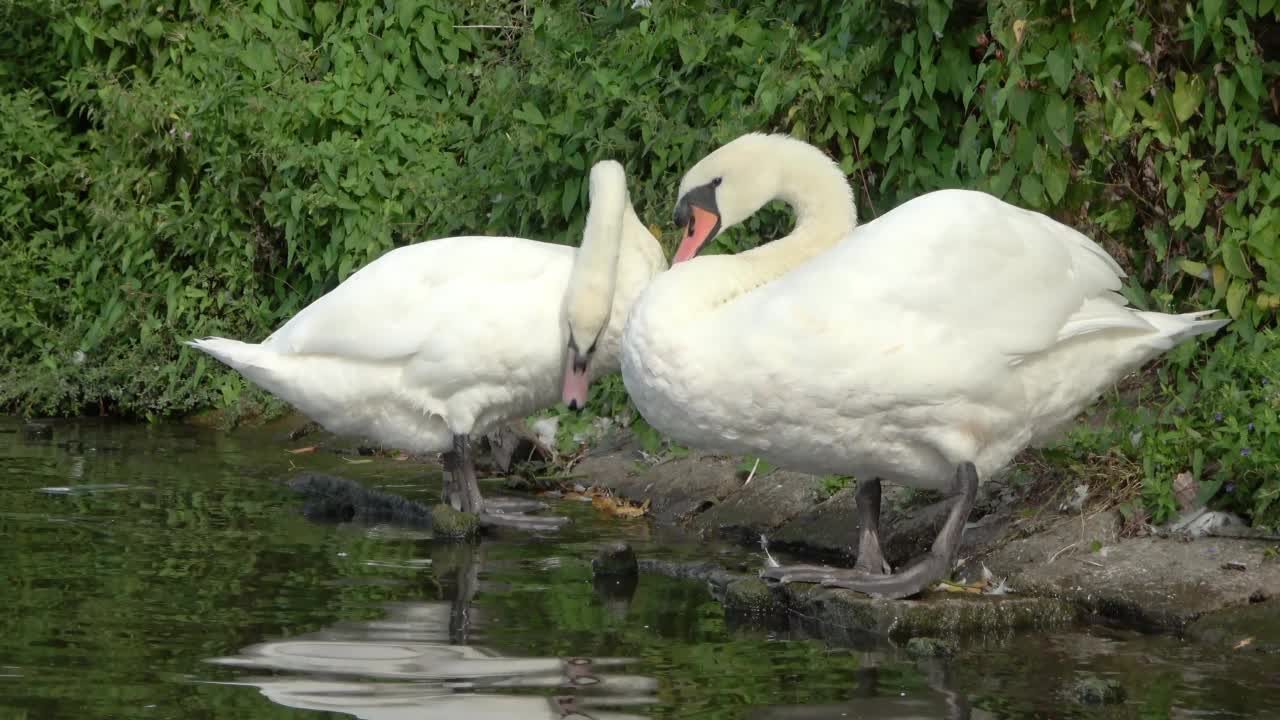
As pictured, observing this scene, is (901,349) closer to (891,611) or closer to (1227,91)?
(891,611)

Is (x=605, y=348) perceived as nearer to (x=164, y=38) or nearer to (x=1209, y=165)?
(x=1209, y=165)

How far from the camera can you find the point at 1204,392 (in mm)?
5848

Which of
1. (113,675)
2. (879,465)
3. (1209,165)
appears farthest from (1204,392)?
(113,675)

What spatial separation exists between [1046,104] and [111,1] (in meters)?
6.09

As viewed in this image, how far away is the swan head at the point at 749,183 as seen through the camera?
5594 mm

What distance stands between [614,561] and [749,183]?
125 cm

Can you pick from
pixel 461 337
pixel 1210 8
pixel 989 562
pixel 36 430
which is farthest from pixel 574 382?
pixel 36 430

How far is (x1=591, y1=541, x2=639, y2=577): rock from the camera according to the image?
18.1ft

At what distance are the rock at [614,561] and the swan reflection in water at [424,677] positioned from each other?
76cm

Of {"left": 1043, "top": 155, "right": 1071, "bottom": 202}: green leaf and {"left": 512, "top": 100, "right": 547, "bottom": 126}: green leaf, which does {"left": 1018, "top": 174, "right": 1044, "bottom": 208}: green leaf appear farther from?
{"left": 512, "top": 100, "right": 547, "bottom": 126}: green leaf

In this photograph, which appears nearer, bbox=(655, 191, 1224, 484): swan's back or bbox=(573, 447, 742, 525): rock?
bbox=(655, 191, 1224, 484): swan's back

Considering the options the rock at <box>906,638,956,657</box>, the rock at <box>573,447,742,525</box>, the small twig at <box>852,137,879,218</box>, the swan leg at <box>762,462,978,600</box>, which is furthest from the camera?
the small twig at <box>852,137,879,218</box>

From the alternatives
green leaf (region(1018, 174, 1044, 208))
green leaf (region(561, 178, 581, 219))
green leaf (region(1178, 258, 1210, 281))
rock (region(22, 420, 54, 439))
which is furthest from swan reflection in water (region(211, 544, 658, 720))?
rock (region(22, 420, 54, 439))

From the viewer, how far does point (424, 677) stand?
4.16m
